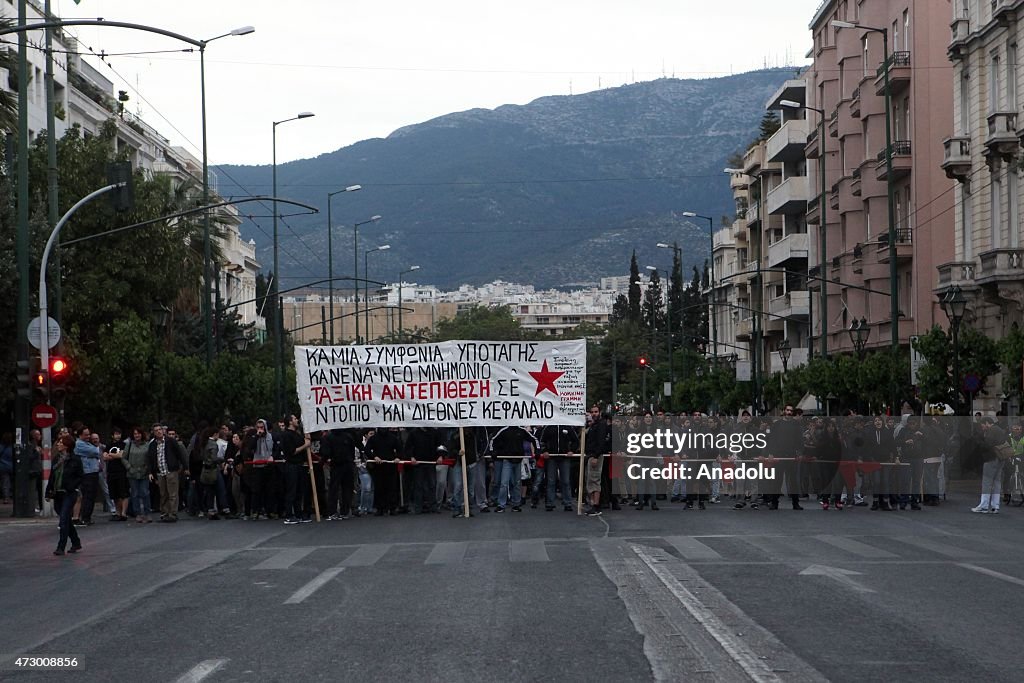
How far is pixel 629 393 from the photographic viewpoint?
116500 mm

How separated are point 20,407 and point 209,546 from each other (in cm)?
1089

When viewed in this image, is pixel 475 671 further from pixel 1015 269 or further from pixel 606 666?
pixel 1015 269

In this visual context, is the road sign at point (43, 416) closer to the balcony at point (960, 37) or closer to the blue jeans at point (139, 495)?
the blue jeans at point (139, 495)

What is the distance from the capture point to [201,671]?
32.8ft

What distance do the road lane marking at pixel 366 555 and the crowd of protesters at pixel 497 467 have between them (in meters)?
6.32

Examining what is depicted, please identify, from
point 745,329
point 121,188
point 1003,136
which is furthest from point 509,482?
point 745,329

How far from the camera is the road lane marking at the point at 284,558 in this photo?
58.1ft

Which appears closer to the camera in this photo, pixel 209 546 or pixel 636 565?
pixel 636 565

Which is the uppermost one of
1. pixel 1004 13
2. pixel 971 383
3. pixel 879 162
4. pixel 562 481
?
pixel 1004 13

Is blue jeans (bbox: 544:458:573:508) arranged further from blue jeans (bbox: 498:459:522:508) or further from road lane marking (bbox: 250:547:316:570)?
road lane marking (bbox: 250:547:316:570)

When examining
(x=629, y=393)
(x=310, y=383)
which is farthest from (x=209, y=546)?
(x=629, y=393)

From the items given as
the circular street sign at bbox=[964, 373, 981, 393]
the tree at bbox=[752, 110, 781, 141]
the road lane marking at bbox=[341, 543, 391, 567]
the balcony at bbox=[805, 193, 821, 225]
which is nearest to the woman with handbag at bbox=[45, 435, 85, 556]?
the road lane marking at bbox=[341, 543, 391, 567]

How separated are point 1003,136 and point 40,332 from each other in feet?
90.1

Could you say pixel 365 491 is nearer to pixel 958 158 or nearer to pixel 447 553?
pixel 447 553
